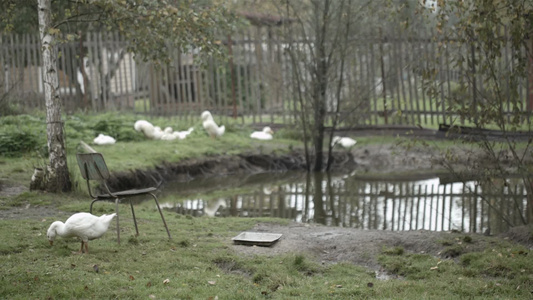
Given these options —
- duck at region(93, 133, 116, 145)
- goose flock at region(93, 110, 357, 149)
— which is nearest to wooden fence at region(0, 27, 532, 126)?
goose flock at region(93, 110, 357, 149)

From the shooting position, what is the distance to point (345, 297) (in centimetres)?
538

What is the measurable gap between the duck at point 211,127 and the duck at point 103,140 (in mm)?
2480

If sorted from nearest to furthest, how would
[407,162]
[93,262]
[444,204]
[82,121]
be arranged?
[93,262] → [444,204] → [407,162] → [82,121]

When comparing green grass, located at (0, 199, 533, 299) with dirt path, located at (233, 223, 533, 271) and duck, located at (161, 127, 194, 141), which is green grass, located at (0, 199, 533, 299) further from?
duck, located at (161, 127, 194, 141)

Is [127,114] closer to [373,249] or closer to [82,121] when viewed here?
[82,121]

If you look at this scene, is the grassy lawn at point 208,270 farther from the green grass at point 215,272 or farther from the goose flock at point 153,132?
the goose flock at point 153,132

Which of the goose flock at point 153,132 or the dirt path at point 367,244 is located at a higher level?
the goose flock at point 153,132

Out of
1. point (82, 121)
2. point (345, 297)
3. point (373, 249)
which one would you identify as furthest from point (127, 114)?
point (345, 297)

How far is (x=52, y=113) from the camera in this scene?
9633mm

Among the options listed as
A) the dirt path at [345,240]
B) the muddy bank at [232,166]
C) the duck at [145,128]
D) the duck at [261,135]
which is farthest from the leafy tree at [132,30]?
the duck at [261,135]

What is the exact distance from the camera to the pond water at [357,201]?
9703 millimetres

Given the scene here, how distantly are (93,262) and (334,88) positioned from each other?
11658mm

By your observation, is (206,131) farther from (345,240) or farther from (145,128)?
(345,240)

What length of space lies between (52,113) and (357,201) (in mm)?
5324
